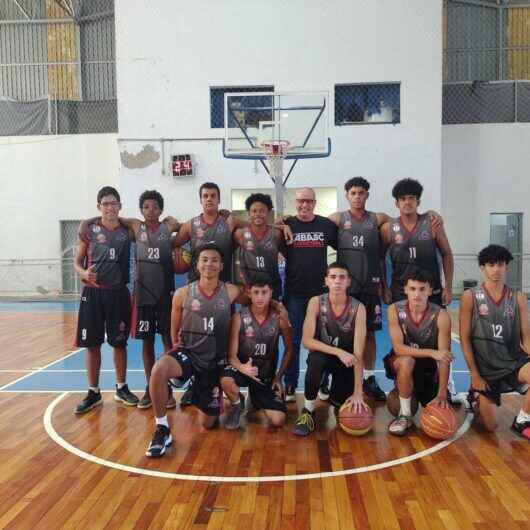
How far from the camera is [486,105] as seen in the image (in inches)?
463

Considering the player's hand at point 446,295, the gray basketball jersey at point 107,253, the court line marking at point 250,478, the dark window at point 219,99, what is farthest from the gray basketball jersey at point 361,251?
the dark window at point 219,99

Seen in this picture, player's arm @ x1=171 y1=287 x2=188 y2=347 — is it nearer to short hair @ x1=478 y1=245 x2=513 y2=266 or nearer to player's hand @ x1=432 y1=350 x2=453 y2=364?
player's hand @ x1=432 y1=350 x2=453 y2=364

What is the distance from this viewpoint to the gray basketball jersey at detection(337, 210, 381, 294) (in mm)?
4047

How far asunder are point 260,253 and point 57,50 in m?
11.7

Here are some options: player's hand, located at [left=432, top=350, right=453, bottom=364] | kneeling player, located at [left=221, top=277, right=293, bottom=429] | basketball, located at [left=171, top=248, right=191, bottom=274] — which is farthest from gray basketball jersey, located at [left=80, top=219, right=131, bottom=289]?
player's hand, located at [left=432, top=350, right=453, bottom=364]

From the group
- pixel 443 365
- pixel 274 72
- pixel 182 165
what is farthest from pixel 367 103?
pixel 443 365

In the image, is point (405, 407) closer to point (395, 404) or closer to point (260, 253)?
point (395, 404)

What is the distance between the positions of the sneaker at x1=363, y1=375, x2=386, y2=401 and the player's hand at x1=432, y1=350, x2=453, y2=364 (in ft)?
2.95

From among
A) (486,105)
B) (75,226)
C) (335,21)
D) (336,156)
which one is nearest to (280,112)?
(336,156)

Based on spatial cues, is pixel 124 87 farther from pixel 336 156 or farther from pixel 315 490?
pixel 315 490

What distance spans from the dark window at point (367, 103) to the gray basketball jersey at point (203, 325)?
7652mm

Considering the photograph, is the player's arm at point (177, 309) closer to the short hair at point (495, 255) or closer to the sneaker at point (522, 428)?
the short hair at point (495, 255)

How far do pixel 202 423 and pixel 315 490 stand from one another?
122cm

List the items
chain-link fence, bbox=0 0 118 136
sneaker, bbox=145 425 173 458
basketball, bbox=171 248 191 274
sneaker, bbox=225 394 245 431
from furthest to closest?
chain-link fence, bbox=0 0 118 136 < basketball, bbox=171 248 191 274 < sneaker, bbox=225 394 245 431 < sneaker, bbox=145 425 173 458
